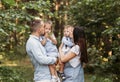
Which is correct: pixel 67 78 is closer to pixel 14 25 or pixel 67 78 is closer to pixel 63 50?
pixel 63 50

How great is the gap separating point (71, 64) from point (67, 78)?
0.77 feet

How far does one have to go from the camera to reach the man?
5184 millimetres

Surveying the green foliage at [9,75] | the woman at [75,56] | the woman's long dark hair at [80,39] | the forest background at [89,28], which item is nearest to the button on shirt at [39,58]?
the woman at [75,56]

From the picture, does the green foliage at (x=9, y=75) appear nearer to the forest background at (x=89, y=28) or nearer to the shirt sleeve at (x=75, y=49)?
the forest background at (x=89, y=28)

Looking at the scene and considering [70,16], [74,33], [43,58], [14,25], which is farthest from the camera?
[70,16]

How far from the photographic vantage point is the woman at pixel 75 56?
18.3 feet

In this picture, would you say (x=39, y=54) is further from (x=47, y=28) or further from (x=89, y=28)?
(x=89, y=28)

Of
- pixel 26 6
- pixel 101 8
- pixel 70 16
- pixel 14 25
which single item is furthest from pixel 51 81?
pixel 70 16

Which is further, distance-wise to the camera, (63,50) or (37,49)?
(63,50)

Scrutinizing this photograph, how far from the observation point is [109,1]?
32.0 feet

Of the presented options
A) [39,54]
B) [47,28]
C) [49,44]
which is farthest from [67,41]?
[39,54]

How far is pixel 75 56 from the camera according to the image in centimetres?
562

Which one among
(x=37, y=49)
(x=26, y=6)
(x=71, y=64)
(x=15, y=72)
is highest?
(x=26, y=6)

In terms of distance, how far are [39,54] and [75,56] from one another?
71 cm
